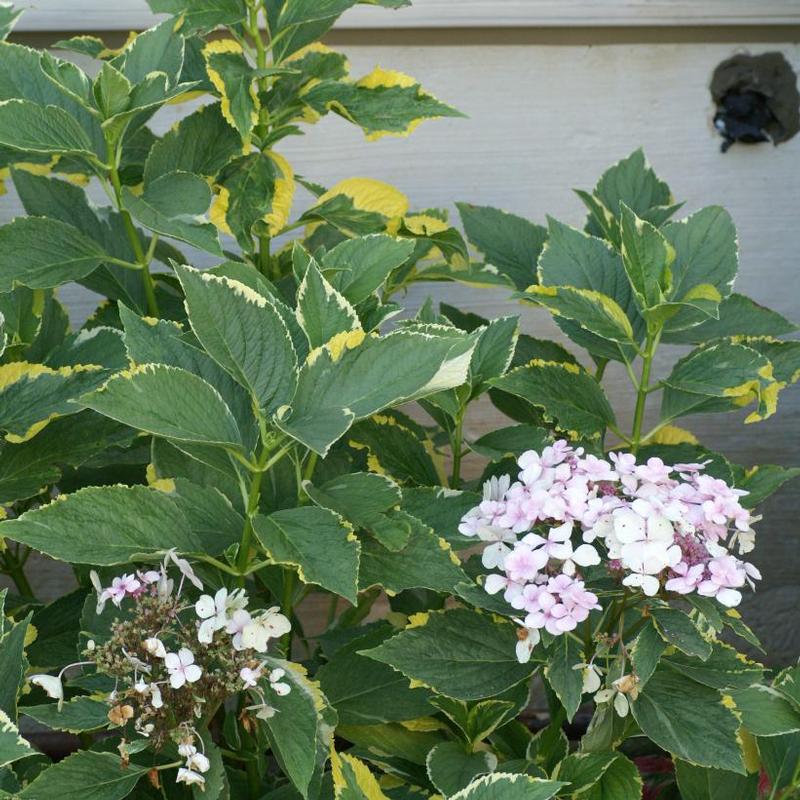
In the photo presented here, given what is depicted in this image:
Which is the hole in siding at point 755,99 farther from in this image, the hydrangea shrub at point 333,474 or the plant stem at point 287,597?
the plant stem at point 287,597

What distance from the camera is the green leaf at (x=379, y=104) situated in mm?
1267

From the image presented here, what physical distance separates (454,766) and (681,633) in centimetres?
30

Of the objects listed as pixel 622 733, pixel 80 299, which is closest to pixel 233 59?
pixel 80 299

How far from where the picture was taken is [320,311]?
96 cm

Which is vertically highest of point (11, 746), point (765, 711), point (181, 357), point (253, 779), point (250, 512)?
point (181, 357)

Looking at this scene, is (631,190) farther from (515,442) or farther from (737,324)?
(515,442)

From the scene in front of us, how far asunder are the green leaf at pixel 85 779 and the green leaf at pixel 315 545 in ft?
0.76

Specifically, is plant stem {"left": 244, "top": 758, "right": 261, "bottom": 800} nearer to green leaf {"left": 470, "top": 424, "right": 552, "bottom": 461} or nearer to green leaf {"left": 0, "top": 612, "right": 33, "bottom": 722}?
green leaf {"left": 0, "top": 612, "right": 33, "bottom": 722}

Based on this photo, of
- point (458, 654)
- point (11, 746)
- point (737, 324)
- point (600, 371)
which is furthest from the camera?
point (600, 371)

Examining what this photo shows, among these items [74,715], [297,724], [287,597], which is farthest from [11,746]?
[287,597]

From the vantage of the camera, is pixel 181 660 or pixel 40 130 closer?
pixel 181 660

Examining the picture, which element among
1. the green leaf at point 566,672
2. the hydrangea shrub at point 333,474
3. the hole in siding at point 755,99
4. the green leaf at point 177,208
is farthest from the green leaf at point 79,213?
the hole in siding at point 755,99

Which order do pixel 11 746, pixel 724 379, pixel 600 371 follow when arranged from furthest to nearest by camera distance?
pixel 600 371 → pixel 724 379 → pixel 11 746

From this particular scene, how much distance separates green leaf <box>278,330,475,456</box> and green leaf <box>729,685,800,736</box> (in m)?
0.45
